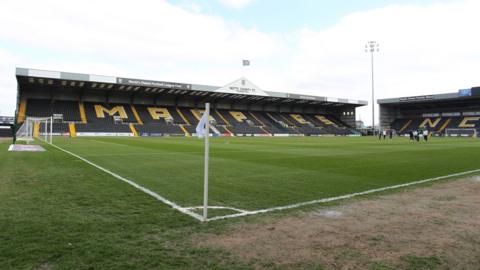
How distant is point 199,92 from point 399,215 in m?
64.0

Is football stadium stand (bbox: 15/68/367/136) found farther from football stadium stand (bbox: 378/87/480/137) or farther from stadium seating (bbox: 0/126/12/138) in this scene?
football stadium stand (bbox: 378/87/480/137)

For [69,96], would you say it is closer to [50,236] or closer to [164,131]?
[164,131]

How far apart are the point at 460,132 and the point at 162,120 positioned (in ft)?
211

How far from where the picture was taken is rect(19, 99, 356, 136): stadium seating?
2267 inches

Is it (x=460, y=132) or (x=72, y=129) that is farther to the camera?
(x=460, y=132)

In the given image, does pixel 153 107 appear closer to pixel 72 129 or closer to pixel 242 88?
pixel 242 88

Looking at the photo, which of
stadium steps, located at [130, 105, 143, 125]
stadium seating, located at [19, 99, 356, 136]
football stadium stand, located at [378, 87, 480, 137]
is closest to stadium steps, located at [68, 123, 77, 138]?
stadium seating, located at [19, 99, 356, 136]

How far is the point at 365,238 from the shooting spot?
15.1 ft

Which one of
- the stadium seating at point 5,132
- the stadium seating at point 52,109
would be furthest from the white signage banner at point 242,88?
the stadium seating at point 5,132

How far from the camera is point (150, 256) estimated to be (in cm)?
382

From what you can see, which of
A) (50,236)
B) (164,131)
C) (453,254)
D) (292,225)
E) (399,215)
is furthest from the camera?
(164,131)

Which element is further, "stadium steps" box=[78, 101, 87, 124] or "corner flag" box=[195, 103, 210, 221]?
"stadium steps" box=[78, 101, 87, 124]

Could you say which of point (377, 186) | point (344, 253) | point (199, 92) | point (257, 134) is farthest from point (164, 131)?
Result: point (344, 253)

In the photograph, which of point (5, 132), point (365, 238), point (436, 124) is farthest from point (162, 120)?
point (436, 124)
